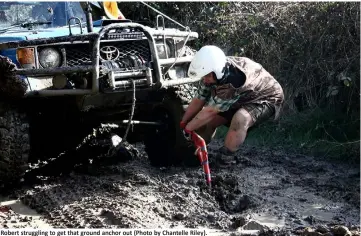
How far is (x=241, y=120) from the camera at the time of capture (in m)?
5.99

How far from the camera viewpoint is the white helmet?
593 cm

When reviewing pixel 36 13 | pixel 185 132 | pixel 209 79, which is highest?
pixel 36 13

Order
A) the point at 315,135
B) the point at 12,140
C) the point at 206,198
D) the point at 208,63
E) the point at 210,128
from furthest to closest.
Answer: the point at 315,135, the point at 210,128, the point at 208,63, the point at 206,198, the point at 12,140

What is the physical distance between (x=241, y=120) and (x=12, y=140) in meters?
1.93

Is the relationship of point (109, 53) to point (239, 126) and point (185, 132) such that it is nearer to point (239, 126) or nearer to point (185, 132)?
point (185, 132)

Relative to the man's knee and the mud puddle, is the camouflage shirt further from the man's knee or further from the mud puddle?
the mud puddle

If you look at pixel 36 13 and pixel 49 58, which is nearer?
pixel 49 58

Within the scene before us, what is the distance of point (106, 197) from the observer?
567 centimetres

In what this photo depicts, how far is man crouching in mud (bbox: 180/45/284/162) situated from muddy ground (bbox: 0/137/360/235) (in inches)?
19.9

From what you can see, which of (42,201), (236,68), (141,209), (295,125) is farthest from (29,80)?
(295,125)

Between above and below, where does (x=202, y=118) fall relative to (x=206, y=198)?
above

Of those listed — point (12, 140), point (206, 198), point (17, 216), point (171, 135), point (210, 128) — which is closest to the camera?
point (17, 216)

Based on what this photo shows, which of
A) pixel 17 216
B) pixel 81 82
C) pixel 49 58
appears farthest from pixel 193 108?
pixel 17 216

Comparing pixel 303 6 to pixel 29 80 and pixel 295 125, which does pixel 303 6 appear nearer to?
pixel 295 125
